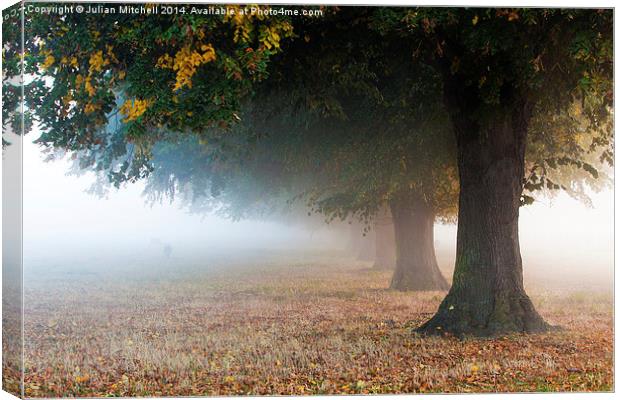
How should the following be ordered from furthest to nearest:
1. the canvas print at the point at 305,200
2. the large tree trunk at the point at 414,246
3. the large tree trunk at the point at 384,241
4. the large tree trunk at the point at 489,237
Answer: the large tree trunk at the point at 384,241 → the large tree trunk at the point at 414,246 → the large tree trunk at the point at 489,237 → the canvas print at the point at 305,200

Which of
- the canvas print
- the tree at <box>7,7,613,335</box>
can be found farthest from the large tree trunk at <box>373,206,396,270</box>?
the tree at <box>7,7,613,335</box>

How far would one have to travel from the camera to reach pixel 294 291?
15.0 meters

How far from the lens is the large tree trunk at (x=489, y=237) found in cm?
1467

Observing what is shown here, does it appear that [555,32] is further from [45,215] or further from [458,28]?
[45,215]

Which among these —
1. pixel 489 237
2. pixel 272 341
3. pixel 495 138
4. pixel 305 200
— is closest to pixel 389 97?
pixel 495 138

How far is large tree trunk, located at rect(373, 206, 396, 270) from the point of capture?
616 inches

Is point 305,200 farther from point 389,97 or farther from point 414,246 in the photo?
point 389,97

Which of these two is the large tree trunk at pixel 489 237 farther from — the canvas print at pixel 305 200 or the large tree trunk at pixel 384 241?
the large tree trunk at pixel 384 241

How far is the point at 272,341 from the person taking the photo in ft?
45.3

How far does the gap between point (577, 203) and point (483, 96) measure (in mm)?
2269

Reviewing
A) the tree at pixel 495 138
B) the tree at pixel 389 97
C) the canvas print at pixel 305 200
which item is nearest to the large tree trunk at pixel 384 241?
the canvas print at pixel 305 200

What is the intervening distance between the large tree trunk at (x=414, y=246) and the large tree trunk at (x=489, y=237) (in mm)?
520

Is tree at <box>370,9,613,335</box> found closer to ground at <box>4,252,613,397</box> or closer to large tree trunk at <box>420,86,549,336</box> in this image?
large tree trunk at <box>420,86,549,336</box>

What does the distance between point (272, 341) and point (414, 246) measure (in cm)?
314
